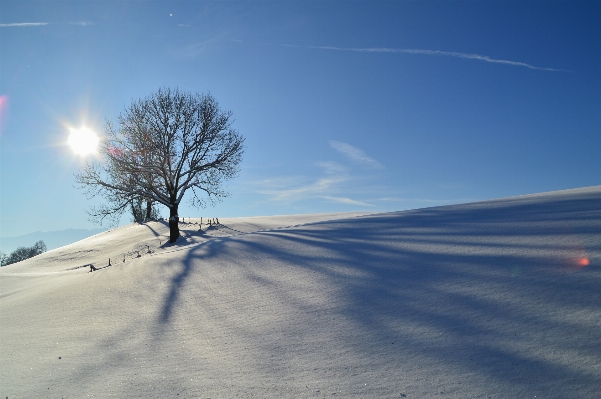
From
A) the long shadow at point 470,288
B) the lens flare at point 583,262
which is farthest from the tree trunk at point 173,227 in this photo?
the lens flare at point 583,262

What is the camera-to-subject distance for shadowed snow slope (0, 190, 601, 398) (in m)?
4.00

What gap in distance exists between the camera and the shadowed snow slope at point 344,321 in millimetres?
3996

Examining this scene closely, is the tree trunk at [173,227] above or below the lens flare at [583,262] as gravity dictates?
above

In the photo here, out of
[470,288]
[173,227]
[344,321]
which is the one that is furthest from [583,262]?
[173,227]

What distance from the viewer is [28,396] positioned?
15.6ft

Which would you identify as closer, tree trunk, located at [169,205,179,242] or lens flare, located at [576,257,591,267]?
lens flare, located at [576,257,591,267]

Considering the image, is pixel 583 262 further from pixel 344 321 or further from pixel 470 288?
pixel 344 321

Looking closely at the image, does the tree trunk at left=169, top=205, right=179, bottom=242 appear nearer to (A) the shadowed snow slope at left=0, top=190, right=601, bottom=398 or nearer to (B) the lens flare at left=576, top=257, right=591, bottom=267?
(A) the shadowed snow slope at left=0, top=190, right=601, bottom=398

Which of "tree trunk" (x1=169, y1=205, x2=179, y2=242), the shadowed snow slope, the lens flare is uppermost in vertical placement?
"tree trunk" (x1=169, y1=205, x2=179, y2=242)

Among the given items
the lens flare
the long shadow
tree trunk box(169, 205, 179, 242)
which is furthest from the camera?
tree trunk box(169, 205, 179, 242)

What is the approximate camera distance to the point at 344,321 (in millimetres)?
5391

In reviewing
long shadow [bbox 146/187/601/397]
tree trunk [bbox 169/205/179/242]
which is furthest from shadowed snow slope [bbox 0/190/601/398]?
tree trunk [bbox 169/205/179/242]

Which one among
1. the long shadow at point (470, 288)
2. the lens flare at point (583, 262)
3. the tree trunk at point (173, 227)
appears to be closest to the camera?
the long shadow at point (470, 288)

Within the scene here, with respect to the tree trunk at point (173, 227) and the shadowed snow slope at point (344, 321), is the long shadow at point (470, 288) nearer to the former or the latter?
the shadowed snow slope at point (344, 321)
